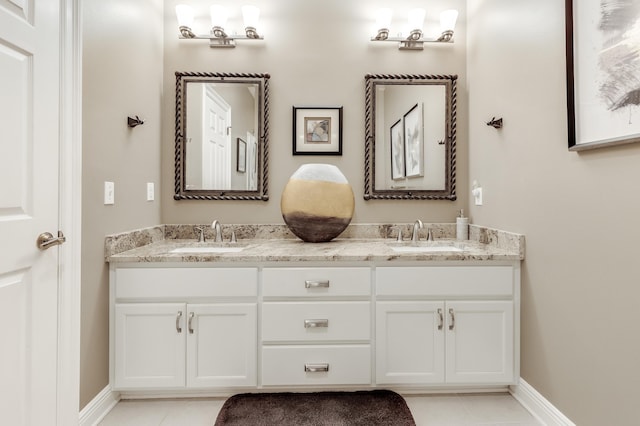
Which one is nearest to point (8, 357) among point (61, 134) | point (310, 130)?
point (61, 134)

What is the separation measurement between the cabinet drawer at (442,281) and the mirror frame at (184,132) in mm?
1000

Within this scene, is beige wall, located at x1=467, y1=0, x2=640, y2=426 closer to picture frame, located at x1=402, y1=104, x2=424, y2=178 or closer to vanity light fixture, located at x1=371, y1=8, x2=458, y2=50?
vanity light fixture, located at x1=371, y1=8, x2=458, y2=50

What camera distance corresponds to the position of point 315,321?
1698 millimetres

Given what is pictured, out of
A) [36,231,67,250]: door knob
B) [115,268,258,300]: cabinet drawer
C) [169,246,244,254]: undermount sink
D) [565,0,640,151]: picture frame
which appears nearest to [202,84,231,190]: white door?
[169,246,244,254]: undermount sink

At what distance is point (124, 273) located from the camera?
1674 millimetres

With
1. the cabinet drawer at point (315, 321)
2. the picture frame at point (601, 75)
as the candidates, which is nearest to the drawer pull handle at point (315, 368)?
the cabinet drawer at point (315, 321)

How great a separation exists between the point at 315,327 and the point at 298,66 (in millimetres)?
1621

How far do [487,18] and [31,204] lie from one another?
2420mm

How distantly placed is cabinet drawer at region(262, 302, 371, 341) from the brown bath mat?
0.30 metres

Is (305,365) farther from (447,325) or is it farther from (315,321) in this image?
(447,325)

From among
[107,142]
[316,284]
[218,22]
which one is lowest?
[316,284]

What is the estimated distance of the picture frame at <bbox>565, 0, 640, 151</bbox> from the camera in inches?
44.5

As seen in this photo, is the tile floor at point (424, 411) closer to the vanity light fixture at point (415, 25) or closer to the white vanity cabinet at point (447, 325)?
the white vanity cabinet at point (447, 325)

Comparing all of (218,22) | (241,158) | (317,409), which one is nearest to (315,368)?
(317,409)
